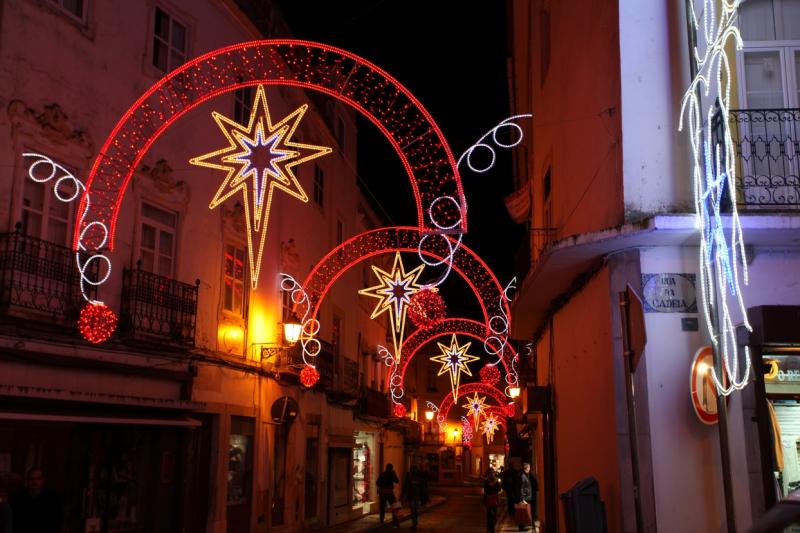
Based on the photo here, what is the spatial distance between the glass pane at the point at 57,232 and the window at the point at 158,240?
215 centimetres

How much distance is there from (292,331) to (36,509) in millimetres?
9827

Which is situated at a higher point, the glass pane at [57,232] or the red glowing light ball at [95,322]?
the glass pane at [57,232]

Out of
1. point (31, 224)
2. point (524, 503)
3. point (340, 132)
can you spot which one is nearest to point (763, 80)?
point (31, 224)

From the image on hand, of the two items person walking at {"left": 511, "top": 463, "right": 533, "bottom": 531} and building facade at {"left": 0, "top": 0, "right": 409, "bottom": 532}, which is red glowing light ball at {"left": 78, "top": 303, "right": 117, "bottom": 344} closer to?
building facade at {"left": 0, "top": 0, "right": 409, "bottom": 532}

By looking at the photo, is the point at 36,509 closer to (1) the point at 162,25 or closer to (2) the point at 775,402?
(2) the point at 775,402

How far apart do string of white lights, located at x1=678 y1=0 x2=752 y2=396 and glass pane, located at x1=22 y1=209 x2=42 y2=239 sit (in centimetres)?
905

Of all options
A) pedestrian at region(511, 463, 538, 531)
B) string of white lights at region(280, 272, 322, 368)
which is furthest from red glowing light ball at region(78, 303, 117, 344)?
pedestrian at region(511, 463, 538, 531)

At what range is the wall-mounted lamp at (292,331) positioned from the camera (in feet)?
65.6

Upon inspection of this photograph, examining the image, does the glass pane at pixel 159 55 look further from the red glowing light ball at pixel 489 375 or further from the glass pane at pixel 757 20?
the red glowing light ball at pixel 489 375

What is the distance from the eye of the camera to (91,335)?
12094mm

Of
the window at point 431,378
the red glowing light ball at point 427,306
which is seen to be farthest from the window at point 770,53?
the window at point 431,378

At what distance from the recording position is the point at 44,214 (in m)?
12.6

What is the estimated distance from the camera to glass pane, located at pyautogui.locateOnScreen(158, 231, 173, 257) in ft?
52.6

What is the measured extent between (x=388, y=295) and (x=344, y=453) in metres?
8.65
